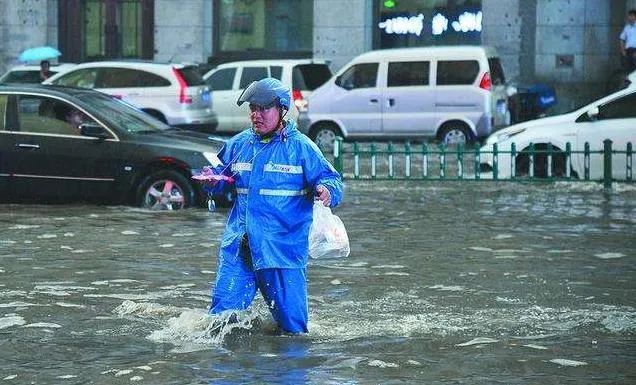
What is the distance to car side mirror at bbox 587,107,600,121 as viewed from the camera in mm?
20875

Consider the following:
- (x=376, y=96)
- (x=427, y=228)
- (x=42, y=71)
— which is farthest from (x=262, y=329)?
(x=42, y=71)

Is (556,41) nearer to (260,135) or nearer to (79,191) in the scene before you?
(79,191)

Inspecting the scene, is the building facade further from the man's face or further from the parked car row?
the man's face

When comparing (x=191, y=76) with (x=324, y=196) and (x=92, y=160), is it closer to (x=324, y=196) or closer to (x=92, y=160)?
(x=92, y=160)

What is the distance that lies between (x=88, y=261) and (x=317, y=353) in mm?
4666

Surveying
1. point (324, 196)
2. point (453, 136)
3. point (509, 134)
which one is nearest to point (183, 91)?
point (453, 136)

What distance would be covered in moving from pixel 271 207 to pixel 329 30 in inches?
1015

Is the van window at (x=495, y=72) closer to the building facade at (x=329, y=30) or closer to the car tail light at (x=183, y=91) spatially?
the building facade at (x=329, y=30)

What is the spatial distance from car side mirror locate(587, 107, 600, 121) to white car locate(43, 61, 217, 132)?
31.7 feet

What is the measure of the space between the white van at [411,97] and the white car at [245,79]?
119cm

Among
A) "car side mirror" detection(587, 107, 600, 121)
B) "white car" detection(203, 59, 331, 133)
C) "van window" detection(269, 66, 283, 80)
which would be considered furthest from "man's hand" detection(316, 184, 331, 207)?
"van window" detection(269, 66, 283, 80)

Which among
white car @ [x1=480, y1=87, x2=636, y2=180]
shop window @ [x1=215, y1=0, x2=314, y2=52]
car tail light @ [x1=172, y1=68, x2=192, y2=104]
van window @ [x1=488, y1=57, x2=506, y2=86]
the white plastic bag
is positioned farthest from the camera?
shop window @ [x1=215, y1=0, x2=314, y2=52]

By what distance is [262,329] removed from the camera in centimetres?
1001

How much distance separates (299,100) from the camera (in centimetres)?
2958
